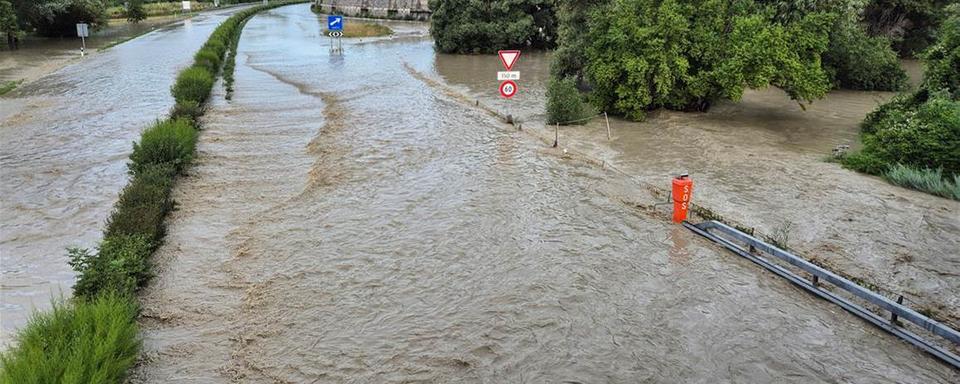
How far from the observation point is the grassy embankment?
5629mm

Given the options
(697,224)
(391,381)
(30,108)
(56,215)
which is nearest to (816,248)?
(697,224)

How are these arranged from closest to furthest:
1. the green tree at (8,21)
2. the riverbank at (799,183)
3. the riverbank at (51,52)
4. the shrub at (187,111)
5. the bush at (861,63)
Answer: the riverbank at (799,183), the shrub at (187,111), the bush at (861,63), the riverbank at (51,52), the green tree at (8,21)

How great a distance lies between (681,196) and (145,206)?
8965 mm

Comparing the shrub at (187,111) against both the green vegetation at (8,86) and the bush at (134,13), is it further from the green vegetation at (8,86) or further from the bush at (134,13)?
the bush at (134,13)

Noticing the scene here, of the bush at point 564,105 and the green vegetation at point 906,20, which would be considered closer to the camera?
the bush at point 564,105

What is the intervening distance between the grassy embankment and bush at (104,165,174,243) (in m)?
0.01

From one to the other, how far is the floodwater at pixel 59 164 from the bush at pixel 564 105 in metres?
11.3

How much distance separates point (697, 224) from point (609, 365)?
14.2 feet

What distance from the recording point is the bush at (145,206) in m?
9.83

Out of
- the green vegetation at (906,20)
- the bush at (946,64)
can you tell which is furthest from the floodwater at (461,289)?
the green vegetation at (906,20)

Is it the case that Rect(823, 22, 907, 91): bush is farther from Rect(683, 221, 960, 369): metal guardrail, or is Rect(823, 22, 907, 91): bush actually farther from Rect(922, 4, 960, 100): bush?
Rect(683, 221, 960, 369): metal guardrail

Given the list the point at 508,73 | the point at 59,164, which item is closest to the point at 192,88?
the point at 59,164

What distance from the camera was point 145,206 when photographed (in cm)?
1061

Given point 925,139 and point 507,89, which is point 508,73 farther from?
point 925,139
